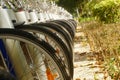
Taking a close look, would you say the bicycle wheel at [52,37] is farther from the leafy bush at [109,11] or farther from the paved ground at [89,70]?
the leafy bush at [109,11]

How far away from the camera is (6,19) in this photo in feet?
12.3

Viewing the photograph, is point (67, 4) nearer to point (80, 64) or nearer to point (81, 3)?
point (81, 3)

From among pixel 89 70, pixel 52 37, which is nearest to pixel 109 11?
pixel 89 70

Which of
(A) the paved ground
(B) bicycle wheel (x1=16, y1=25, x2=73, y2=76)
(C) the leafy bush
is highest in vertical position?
(B) bicycle wheel (x1=16, y1=25, x2=73, y2=76)

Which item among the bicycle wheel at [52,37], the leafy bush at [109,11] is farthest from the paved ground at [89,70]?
the leafy bush at [109,11]

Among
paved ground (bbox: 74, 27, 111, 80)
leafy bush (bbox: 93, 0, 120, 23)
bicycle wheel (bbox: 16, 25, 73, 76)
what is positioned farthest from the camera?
leafy bush (bbox: 93, 0, 120, 23)

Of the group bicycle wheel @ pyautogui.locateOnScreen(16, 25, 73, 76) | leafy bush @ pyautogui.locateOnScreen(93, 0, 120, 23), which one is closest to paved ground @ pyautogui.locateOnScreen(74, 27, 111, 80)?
bicycle wheel @ pyautogui.locateOnScreen(16, 25, 73, 76)

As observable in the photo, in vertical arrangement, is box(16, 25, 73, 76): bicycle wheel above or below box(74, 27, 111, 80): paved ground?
above

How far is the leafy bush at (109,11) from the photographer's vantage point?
16281 millimetres

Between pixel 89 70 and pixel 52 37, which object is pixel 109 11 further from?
pixel 52 37

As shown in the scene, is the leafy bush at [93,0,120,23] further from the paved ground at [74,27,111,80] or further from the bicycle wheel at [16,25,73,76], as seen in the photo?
the bicycle wheel at [16,25,73,76]

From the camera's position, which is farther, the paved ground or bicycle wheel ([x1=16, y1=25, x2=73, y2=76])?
the paved ground

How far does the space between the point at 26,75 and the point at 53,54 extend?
560 mm

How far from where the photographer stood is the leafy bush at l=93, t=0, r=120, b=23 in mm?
16281
